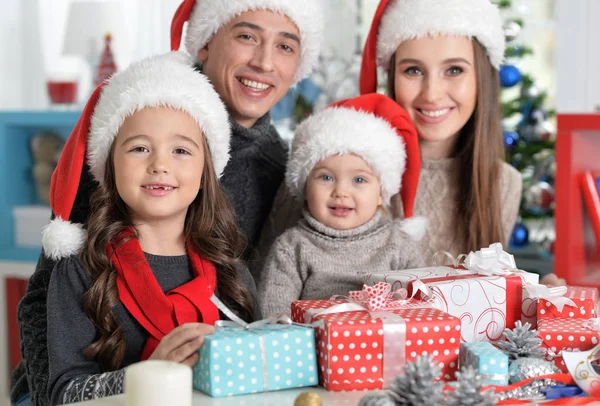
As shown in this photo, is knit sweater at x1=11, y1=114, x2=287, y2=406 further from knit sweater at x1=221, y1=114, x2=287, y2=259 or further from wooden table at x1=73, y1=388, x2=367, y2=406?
wooden table at x1=73, y1=388, x2=367, y2=406

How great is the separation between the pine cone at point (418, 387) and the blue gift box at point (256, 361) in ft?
0.70

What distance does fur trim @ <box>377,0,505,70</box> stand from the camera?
2383mm

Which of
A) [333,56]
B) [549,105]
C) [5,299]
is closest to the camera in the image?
[5,299]

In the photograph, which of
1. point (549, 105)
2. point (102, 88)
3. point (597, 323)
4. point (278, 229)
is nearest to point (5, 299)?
point (278, 229)

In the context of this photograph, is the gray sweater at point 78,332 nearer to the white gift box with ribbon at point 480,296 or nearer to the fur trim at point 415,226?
the white gift box with ribbon at point 480,296

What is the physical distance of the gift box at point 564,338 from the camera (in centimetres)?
150

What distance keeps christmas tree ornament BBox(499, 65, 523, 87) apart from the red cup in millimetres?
2131

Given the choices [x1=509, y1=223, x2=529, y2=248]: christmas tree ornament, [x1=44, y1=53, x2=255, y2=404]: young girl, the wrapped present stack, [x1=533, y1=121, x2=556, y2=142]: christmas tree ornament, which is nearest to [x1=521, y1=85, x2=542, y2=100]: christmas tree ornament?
[x1=533, y1=121, x2=556, y2=142]: christmas tree ornament

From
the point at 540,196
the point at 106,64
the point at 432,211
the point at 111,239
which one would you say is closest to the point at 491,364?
the point at 111,239

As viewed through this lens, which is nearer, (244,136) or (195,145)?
(195,145)

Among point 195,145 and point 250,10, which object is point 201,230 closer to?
point 195,145

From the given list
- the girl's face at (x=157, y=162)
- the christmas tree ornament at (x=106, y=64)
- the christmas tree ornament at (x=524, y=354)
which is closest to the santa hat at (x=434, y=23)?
the girl's face at (x=157, y=162)

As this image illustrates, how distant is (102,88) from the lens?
1890 millimetres

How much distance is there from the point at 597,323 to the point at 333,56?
349 cm
